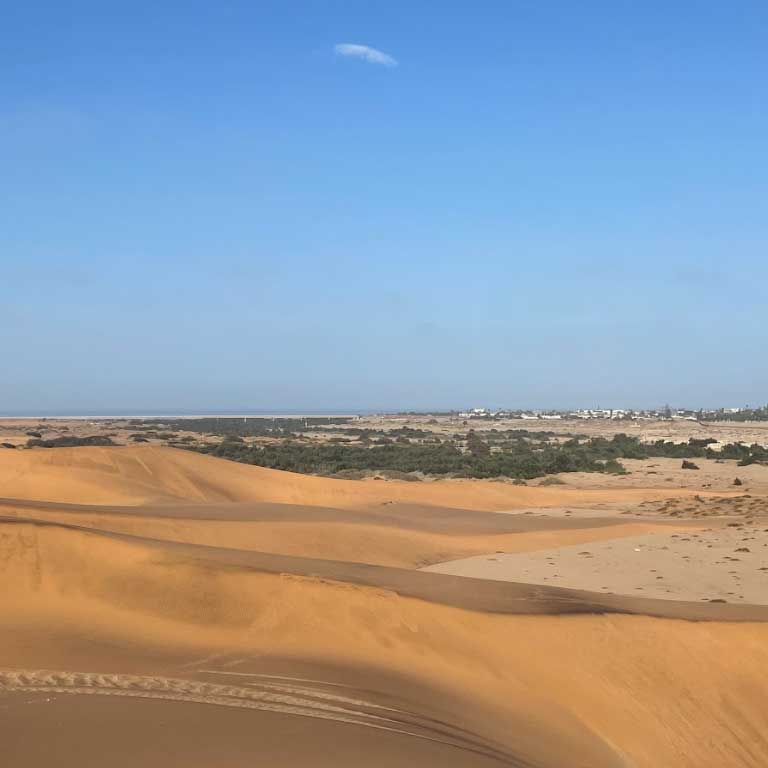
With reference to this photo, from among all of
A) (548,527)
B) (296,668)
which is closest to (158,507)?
(548,527)

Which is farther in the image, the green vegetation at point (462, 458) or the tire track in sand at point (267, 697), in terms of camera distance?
the green vegetation at point (462, 458)

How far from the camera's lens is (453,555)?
67.6ft

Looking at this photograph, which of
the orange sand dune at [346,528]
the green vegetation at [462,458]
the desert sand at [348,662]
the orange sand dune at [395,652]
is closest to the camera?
the desert sand at [348,662]

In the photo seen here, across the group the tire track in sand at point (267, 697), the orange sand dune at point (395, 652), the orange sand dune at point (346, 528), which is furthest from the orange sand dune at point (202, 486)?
the tire track in sand at point (267, 697)

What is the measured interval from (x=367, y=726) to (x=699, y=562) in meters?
12.5

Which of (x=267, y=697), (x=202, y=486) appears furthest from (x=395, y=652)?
(x=202, y=486)

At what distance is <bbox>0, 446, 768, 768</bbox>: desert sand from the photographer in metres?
6.24

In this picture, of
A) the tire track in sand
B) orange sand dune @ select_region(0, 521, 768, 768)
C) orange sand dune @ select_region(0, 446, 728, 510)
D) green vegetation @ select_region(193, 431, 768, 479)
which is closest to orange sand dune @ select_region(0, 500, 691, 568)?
orange sand dune @ select_region(0, 446, 728, 510)

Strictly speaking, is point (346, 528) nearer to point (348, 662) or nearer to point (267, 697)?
point (348, 662)

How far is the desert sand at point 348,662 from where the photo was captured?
246 inches

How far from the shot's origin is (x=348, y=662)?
8.95 metres

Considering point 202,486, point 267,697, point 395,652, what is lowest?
point 202,486

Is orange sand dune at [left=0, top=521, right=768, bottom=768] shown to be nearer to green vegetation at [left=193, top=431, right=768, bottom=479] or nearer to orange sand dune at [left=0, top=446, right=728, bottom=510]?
orange sand dune at [left=0, top=446, right=728, bottom=510]

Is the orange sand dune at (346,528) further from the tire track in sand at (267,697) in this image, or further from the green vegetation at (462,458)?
the green vegetation at (462,458)
